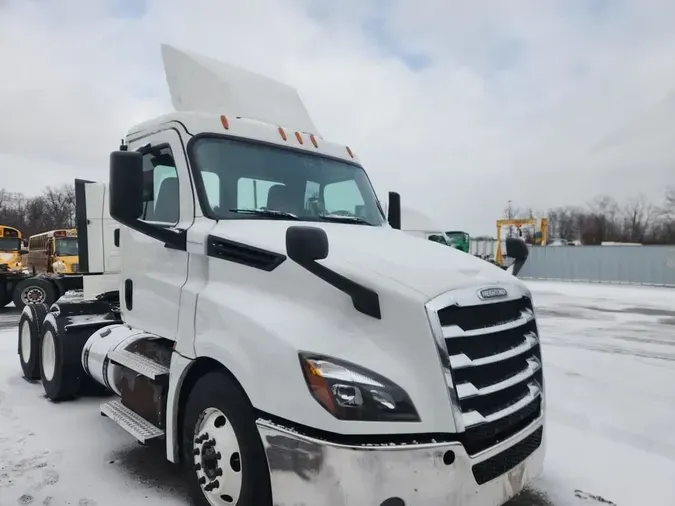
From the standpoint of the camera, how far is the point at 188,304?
3.41 meters

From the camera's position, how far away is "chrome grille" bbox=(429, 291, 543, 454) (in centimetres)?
252

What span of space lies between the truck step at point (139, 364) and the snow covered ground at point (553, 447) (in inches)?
32.1

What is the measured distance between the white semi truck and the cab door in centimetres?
2

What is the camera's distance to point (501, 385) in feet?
9.09

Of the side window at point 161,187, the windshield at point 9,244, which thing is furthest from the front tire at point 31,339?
the windshield at point 9,244

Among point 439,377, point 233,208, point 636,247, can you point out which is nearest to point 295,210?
point 233,208

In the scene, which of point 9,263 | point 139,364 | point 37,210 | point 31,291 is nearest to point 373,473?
point 139,364

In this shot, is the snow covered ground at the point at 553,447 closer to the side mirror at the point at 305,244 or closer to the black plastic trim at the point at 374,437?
the black plastic trim at the point at 374,437

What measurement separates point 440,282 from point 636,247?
29.5m

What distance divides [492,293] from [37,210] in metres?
90.0

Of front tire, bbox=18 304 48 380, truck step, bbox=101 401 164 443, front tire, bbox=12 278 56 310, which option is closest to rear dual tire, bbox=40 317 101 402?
front tire, bbox=18 304 48 380

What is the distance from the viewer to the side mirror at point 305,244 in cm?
250

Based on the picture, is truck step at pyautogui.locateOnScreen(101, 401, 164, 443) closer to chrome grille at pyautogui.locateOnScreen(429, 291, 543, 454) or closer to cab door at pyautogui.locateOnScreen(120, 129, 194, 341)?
cab door at pyautogui.locateOnScreen(120, 129, 194, 341)

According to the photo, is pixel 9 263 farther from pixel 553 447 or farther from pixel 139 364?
pixel 553 447
